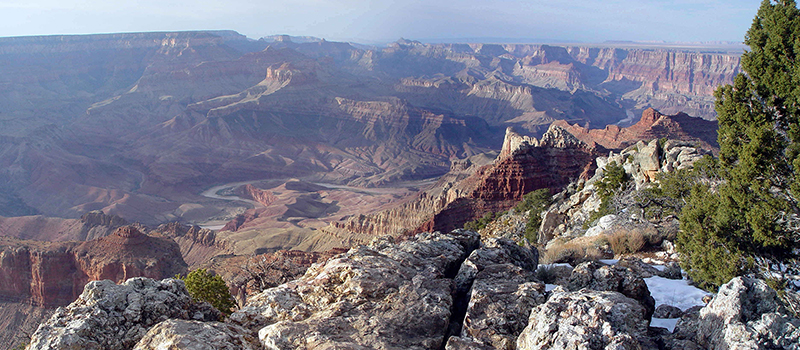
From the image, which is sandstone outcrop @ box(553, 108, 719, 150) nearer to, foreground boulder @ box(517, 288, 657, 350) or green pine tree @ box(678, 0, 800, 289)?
green pine tree @ box(678, 0, 800, 289)

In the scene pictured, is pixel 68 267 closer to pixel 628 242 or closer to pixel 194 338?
pixel 194 338

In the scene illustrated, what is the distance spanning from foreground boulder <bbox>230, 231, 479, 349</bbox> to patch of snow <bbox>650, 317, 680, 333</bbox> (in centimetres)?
415

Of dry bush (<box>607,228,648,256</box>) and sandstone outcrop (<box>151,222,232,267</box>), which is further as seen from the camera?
sandstone outcrop (<box>151,222,232,267</box>)

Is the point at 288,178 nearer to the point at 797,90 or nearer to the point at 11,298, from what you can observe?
the point at 11,298

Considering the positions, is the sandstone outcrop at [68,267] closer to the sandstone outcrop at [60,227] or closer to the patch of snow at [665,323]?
the sandstone outcrop at [60,227]

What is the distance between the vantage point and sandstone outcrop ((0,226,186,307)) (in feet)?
170

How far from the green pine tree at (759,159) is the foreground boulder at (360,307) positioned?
24.4 feet

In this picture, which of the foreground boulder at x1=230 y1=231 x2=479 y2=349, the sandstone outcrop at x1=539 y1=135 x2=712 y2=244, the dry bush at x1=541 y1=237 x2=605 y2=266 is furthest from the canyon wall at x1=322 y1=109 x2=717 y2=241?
the foreground boulder at x1=230 y1=231 x2=479 y2=349

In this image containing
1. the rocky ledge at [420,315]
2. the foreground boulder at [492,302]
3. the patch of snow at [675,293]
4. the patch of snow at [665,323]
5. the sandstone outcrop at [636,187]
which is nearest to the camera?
the rocky ledge at [420,315]

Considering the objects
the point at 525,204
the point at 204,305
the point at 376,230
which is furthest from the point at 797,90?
the point at 376,230

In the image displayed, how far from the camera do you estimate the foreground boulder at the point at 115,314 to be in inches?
355

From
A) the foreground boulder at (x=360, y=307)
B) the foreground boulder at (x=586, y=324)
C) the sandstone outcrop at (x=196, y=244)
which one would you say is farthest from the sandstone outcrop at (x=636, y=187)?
the sandstone outcrop at (x=196, y=244)

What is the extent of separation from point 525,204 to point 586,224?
1750 cm

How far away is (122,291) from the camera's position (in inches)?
401
